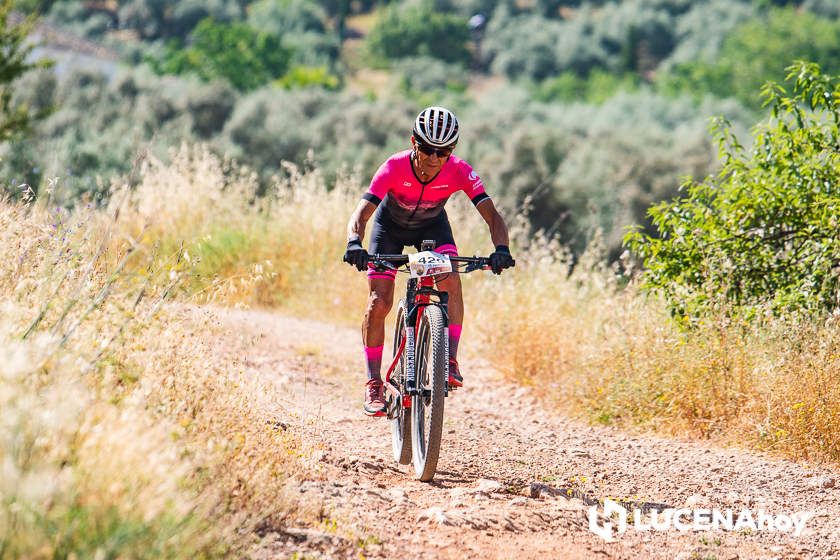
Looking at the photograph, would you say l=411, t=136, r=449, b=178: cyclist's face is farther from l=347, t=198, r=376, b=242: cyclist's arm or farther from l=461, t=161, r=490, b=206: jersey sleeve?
l=347, t=198, r=376, b=242: cyclist's arm

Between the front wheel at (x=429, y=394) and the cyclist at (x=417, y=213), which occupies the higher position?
the cyclist at (x=417, y=213)

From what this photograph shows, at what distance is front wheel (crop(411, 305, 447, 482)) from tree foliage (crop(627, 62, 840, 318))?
2.84 m

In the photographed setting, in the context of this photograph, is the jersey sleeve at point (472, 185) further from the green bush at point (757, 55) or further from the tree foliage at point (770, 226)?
the green bush at point (757, 55)

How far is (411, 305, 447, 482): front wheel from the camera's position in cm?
509

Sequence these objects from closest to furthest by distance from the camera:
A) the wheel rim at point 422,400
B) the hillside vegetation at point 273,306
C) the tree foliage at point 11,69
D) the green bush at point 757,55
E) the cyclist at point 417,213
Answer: the hillside vegetation at point 273,306 → the tree foliage at point 11,69 → the wheel rim at point 422,400 → the cyclist at point 417,213 → the green bush at point 757,55

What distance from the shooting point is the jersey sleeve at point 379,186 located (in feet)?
18.8

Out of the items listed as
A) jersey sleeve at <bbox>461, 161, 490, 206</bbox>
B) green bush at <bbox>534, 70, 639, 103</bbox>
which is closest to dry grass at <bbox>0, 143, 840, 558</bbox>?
jersey sleeve at <bbox>461, 161, 490, 206</bbox>

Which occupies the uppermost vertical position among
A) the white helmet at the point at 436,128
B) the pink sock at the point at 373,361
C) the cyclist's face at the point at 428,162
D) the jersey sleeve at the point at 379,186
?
the white helmet at the point at 436,128

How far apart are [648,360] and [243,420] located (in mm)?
3905

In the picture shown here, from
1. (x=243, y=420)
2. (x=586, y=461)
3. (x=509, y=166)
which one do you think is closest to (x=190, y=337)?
(x=243, y=420)

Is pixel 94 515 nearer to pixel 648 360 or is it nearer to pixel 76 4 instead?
pixel 648 360

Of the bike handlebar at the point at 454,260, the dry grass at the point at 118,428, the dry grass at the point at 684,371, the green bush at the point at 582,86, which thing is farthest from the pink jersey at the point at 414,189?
the green bush at the point at 582,86

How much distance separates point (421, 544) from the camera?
4117 millimetres

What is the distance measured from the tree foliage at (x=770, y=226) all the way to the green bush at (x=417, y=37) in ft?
312
